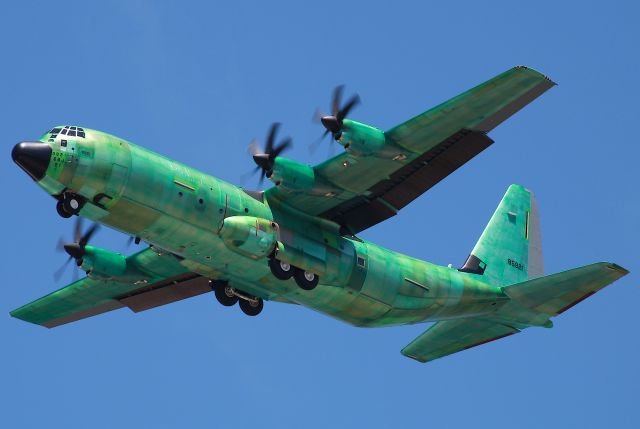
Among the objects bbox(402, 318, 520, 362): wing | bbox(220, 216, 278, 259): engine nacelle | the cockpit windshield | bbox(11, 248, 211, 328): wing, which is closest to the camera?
the cockpit windshield

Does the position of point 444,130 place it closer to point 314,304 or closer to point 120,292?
point 314,304

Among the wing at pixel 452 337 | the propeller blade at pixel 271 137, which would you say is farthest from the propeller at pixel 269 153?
the wing at pixel 452 337

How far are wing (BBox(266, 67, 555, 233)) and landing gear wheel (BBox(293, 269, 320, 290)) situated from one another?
206cm

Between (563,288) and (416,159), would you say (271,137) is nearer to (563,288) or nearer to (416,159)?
(416,159)

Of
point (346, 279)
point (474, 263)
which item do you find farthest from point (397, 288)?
point (474, 263)

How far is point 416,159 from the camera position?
39.7 metres

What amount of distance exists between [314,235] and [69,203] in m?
7.59

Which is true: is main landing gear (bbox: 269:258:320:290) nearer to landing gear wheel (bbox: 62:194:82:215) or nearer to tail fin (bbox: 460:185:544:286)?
landing gear wheel (bbox: 62:194:82:215)

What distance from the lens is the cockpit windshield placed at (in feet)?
118

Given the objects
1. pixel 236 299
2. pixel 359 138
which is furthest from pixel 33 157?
pixel 359 138

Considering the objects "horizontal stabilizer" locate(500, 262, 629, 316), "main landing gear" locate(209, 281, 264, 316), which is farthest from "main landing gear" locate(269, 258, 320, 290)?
"horizontal stabilizer" locate(500, 262, 629, 316)

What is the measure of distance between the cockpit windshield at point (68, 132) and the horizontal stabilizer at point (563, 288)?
48.7 feet

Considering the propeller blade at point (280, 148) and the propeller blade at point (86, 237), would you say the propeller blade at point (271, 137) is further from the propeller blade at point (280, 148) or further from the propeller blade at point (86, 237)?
the propeller blade at point (86, 237)

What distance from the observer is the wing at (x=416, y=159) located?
122 feet
